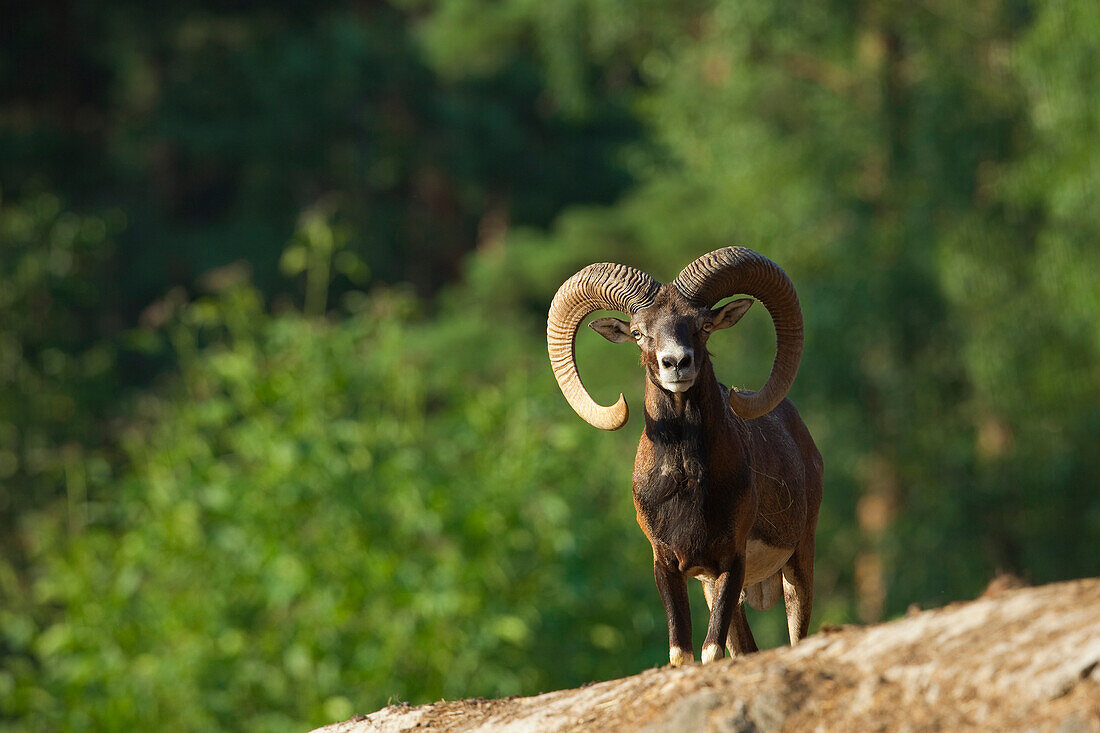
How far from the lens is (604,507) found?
532 inches

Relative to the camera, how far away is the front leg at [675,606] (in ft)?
15.3

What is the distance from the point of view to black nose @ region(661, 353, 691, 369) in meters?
4.45

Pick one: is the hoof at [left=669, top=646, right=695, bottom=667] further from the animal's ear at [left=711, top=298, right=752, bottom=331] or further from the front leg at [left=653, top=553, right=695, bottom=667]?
the animal's ear at [left=711, top=298, right=752, bottom=331]

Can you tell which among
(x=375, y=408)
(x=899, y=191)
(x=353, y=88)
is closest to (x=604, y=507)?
(x=375, y=408)

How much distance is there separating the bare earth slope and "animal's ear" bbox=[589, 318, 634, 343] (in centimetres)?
111

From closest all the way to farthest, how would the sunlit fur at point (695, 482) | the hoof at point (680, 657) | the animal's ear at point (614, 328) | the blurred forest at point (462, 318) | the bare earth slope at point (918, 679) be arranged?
1. the bare earth slope at point (918, 679)
2. the sunlit fur at point (695, 482)
3. the hoof at point (680, 657)
4. the animal's ear at point (614, 328)
5. the blurred forest at point (462, 318)

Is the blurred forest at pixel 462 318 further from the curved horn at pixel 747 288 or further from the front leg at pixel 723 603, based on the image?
the curved horn at pixel 747 288

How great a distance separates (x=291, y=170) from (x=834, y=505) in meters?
15.9

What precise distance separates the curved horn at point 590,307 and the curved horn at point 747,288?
0.13m

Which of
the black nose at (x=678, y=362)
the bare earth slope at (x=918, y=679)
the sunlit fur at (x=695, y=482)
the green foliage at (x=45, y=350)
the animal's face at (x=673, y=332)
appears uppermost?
the green foliage at (x=45, y=350)

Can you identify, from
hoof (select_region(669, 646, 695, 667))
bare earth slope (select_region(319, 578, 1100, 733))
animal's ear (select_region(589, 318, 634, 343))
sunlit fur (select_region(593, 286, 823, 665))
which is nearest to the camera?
bare earth slope (select_region(319, 578, 1100, 733))

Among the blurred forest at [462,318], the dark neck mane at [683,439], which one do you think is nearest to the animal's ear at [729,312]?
the dark neck mane at [683,439]

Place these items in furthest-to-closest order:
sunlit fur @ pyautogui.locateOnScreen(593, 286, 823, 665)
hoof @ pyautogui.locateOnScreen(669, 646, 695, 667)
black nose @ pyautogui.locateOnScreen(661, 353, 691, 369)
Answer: hoof @ pyautogui.locateOnScreen(669, 646, 695, 667), sunlit fur @ pyautogui.locateOnScreen(593, 286, 823, 665), black nose @ pyautogui.locateOnScreen(661, 353, 691, 369)

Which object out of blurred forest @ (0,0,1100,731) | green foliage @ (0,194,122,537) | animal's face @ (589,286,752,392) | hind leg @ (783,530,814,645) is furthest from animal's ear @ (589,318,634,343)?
green foliage @ (0,194,122,537)
